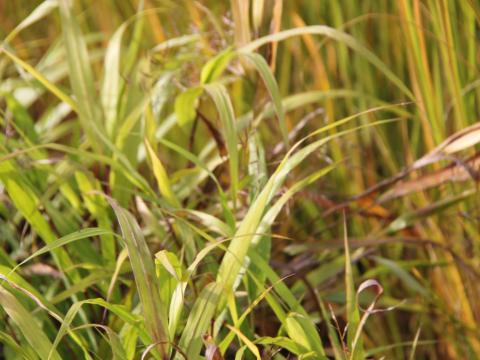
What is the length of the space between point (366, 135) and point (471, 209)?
0.94 feet

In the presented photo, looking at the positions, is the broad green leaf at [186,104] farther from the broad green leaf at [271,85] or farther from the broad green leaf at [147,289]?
the broad green leaf at [147,289]

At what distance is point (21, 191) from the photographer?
3.08 feet

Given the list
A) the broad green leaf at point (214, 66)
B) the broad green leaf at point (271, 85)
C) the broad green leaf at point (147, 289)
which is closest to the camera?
the broad green leaf at point (147, 289)

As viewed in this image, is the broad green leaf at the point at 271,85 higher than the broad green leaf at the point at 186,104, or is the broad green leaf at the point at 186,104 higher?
the broad green leaf at the point at 271,85

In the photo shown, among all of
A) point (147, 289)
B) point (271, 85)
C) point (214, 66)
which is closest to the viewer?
point (147, 289)

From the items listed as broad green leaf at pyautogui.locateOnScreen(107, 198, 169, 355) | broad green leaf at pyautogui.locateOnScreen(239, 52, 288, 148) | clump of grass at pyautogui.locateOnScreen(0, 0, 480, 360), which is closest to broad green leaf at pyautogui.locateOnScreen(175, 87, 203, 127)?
clump of grass at pyautogui.locateOnScreen(0, 0, 480, 360)

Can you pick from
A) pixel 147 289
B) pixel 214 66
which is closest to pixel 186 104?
pixel 214 66

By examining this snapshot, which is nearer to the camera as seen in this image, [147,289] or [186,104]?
[147,289]

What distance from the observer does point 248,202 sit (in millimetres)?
994

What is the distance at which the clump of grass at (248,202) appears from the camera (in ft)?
2.58

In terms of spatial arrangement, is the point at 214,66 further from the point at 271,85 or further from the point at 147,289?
the point at 147,289

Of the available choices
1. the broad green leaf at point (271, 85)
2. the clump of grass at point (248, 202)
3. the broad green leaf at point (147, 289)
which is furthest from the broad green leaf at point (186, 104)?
the broad green leaf at point (147, 289)

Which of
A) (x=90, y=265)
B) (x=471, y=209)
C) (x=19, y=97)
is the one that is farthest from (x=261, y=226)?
(x=19, y=97)

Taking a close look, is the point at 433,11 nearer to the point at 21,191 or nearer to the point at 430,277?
the point at 430,277
